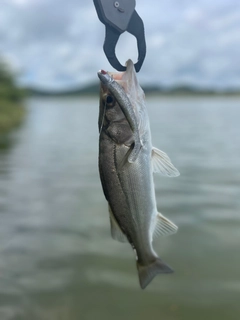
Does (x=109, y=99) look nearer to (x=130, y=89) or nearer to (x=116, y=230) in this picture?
(x=130, y=89)

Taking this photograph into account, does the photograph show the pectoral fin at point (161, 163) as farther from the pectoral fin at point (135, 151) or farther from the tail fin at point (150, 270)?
the tail fin at point (150, 270)

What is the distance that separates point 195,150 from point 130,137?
17636 millimetres

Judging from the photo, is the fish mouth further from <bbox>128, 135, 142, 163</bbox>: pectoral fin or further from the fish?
<bbox>128, 135, 142, 163</bbox>: pectoral fin

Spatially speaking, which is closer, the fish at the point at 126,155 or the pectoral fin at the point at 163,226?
the fish at the point at 126,155

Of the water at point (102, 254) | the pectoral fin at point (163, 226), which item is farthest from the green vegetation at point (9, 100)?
the pectoral fin at point (163, 226)

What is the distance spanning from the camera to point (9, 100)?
133 ft

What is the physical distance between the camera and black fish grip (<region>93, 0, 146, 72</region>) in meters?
2.31

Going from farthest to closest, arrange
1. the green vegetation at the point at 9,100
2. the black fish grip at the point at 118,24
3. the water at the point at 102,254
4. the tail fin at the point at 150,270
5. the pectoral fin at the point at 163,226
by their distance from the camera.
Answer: the green vegetation at the point at 9,100
the water at the point at 102,254
the pectoral fin at the point at 163,226
the tail fin at the point at 150,270
the black fish grip at the point at 118,24

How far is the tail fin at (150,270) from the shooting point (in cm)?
263

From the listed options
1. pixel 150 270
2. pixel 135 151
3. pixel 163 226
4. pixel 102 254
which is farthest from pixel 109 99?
pixel 102 254

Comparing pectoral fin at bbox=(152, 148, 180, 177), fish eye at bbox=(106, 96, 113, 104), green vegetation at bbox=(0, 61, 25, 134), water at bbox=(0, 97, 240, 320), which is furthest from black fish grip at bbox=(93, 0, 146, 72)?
green vegetation at bbox=(0, 61, 25, 134)

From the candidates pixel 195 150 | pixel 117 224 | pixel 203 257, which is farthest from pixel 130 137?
pixel 195 150

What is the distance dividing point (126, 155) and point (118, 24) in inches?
28.0

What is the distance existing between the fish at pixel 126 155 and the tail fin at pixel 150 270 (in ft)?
0.60
